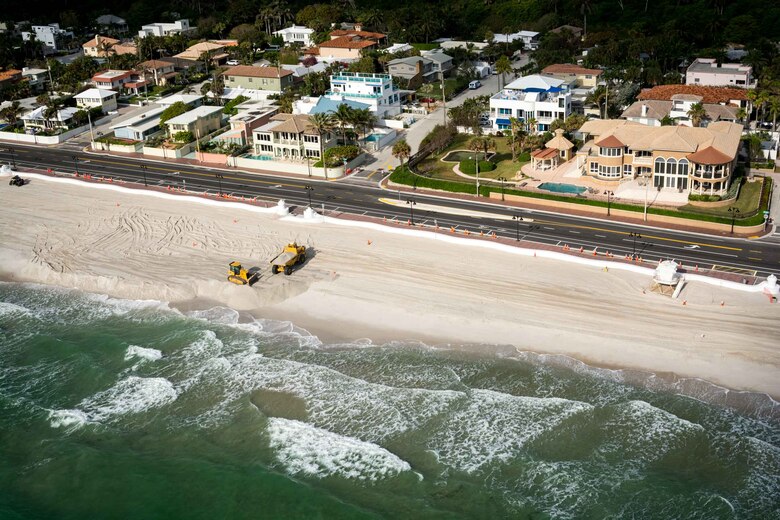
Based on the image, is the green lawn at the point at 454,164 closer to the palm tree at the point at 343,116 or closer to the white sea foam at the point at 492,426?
the palm tree at the point at 343,116

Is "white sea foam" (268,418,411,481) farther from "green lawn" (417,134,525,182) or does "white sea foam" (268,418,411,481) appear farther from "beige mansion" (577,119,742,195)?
"beige mansion" (577,119,742,195)

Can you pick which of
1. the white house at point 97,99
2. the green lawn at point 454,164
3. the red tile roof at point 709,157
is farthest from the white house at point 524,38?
the red tile roof at point 709,157

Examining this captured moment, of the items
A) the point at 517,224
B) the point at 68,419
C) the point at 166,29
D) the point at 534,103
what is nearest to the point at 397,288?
the point at 517,224

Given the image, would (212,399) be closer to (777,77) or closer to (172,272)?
(172,272)

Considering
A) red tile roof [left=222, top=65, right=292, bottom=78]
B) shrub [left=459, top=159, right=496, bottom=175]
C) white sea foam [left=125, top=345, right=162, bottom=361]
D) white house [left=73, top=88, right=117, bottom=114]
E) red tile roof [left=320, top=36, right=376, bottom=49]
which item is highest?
red tile roof [left=320, top=36, right=376, bottom=49]

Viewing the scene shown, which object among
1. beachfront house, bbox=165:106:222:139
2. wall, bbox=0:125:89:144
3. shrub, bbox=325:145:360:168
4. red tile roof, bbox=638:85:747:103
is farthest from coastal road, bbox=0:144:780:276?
red tile roof, bbox=638:85:747:103

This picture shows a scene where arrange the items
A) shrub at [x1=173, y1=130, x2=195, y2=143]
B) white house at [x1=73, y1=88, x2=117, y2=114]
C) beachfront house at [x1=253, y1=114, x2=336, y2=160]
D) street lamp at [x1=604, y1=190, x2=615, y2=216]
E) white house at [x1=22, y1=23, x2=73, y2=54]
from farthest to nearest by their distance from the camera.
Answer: white house at [x1=22, y1=23, x2=73, y2=54]
white house at [x1=73, y1=88, x2=117, y2=114]
shrub at [x1=173, y1=130, x2=195, y2=143]
beachfront house at [x1=253, y1=114, x2=336, y2=160]
street lamp at [x1=604, y1=190, x2=615, y2=216]

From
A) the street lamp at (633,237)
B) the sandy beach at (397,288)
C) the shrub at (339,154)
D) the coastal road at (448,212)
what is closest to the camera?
the sandy beach at (397,288)

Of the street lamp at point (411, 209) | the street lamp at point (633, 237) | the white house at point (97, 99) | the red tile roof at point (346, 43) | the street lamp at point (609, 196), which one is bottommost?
the street lamp at point (633, 237)
